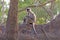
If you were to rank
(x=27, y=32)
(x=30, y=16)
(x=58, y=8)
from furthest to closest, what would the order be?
(x=58, y=8), (x=30, y=16), (x=27, y=32)

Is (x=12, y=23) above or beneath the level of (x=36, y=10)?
beneath

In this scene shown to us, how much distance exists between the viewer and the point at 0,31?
33.7 ft

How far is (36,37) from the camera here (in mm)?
9586

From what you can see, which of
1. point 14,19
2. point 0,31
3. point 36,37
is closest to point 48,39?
point 36,37

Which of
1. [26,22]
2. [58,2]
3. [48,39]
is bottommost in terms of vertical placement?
[48,39]

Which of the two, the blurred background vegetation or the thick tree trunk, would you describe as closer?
the thick tree trunk

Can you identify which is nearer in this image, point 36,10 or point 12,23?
point 12,23

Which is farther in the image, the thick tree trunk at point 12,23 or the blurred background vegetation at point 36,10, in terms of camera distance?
the blurred background vegetation at point 36,10

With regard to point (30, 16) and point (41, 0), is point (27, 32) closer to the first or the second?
point (30, 16)

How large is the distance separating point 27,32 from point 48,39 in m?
1.14

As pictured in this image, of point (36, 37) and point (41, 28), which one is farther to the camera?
point (41, 28)

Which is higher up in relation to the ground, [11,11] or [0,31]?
[11,11]

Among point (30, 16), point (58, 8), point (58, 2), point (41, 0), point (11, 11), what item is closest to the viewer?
point (11, 11)

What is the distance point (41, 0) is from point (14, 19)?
7381mm
